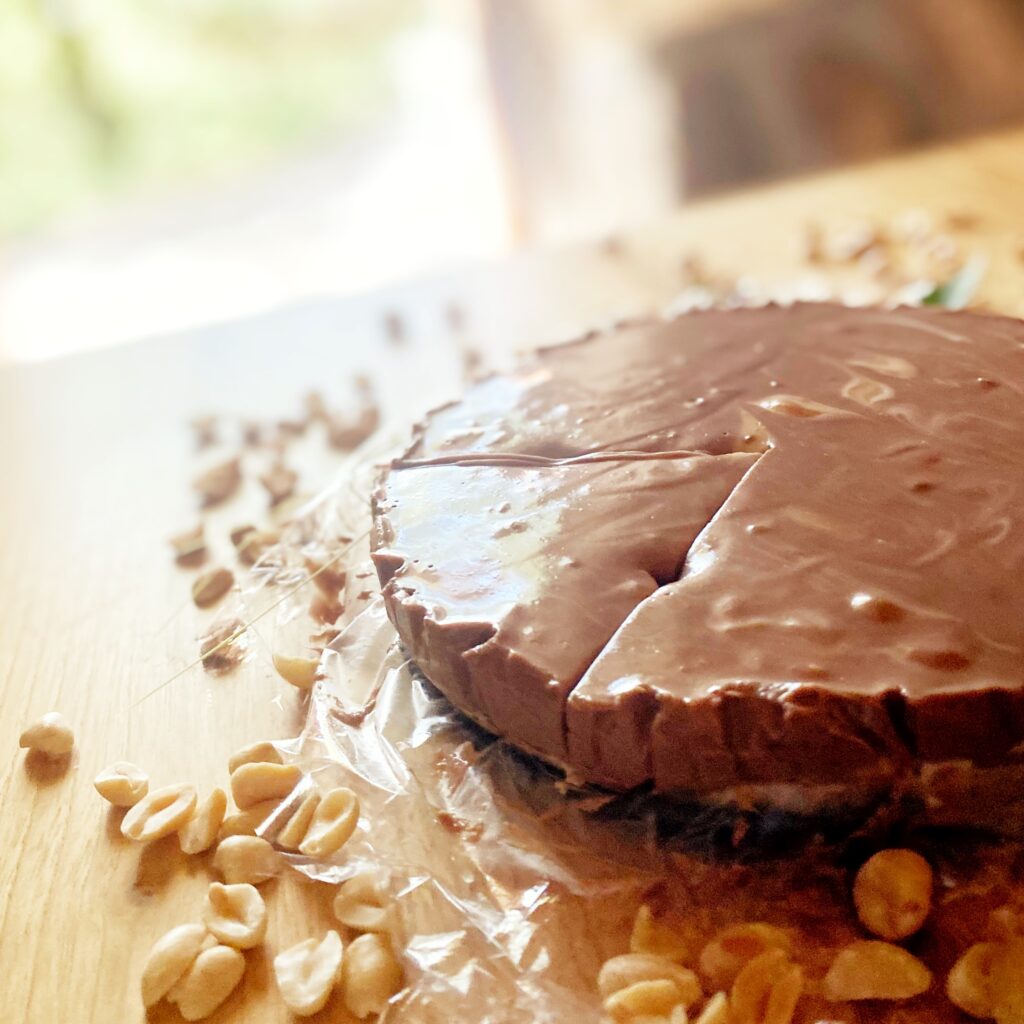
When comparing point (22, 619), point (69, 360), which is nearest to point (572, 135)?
point (69, 360)

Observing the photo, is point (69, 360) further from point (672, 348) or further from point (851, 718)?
point (851, 718)

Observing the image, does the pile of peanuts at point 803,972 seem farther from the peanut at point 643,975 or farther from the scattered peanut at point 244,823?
the scattered peanut at point 244,823

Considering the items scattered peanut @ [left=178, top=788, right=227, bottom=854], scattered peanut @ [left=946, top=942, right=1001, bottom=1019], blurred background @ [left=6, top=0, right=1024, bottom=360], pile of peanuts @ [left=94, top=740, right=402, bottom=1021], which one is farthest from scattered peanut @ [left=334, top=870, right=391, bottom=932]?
blurred background @ [left=6, top=0, right=1024, bottom=360]

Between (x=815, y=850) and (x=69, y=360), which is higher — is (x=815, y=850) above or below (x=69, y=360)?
below

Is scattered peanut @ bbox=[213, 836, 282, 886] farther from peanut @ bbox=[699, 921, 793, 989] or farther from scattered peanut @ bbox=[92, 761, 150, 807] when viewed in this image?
peanut @ bbox=[699, 921, 793, 989]

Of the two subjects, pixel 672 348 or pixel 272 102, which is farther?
pixel 272 102

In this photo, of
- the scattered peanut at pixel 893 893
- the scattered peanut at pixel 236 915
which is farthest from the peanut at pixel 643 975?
the scattered peanut at pixel 236 915
